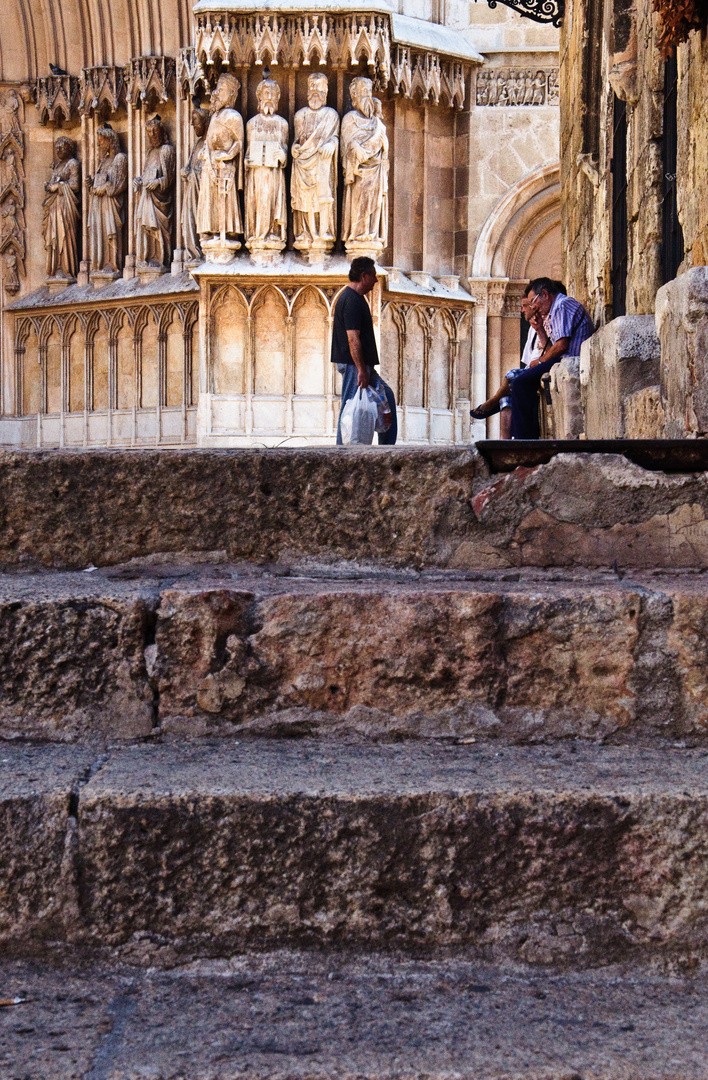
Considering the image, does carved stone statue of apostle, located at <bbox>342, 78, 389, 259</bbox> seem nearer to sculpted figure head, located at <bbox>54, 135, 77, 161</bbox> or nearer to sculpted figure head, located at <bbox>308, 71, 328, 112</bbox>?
sculpted figure head, located at <bbox>308, 71, 328, 112</bbox>

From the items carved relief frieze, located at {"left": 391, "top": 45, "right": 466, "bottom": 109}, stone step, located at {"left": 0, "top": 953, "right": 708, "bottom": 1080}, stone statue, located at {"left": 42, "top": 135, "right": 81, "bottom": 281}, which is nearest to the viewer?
stone step, located at {"left": 0, "top": 953, "right": 708, "bottom": 1080}

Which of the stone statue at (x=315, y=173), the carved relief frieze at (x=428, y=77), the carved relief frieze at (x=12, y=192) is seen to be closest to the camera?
the stone statue at (x=315, y=173)

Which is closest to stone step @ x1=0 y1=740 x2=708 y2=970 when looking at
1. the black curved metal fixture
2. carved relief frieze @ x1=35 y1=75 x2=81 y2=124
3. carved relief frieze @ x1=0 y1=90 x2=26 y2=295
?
the black curved metal fixture

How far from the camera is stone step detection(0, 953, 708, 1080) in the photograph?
1625 millimetres

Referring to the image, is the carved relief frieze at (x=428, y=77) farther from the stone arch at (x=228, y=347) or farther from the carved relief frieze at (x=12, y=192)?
the carved relief frieze at (x=12, y=192)

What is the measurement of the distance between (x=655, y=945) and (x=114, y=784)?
3.24 ft

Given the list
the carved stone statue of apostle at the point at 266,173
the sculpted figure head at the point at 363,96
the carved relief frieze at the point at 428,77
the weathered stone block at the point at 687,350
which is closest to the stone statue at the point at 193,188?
the carved stone statue of apostle at the point at 266,173

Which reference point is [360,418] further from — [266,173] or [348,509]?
[266,173]

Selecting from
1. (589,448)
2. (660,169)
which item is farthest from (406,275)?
(589,448)

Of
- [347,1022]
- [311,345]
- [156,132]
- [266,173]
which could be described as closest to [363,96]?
[266,173]

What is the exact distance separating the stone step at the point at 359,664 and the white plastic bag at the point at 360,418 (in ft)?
16.4

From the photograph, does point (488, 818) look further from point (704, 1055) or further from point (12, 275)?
point (12, 275)

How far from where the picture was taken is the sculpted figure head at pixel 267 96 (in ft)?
42.0

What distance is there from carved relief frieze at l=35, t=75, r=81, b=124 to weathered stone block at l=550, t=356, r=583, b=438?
34.5 feet
